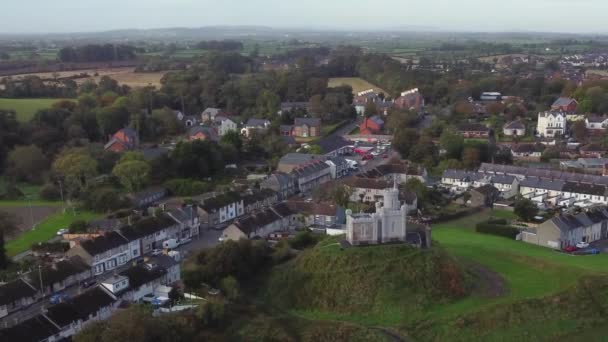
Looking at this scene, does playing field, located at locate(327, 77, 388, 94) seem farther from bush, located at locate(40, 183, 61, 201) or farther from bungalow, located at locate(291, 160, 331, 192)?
bush, located at locate(40, 183, 61, 201)

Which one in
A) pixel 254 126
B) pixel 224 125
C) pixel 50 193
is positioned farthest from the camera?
pixel 224 125

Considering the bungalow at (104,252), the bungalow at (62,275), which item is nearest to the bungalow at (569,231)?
the bungalow at (104,252)

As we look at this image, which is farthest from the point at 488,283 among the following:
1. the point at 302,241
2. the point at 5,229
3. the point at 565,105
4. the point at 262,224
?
the point at 565,105

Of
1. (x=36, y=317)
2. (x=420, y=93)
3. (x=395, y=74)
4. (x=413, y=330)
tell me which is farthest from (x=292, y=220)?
(x=395, y=74)

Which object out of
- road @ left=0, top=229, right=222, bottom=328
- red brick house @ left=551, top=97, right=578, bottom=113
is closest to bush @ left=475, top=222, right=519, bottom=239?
road @ left=0, top=229, right=222, bottom=328

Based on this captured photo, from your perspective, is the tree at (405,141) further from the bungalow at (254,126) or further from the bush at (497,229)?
the bush at (497,229)

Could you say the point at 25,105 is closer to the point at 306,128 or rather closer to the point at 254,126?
the point at 254,126
